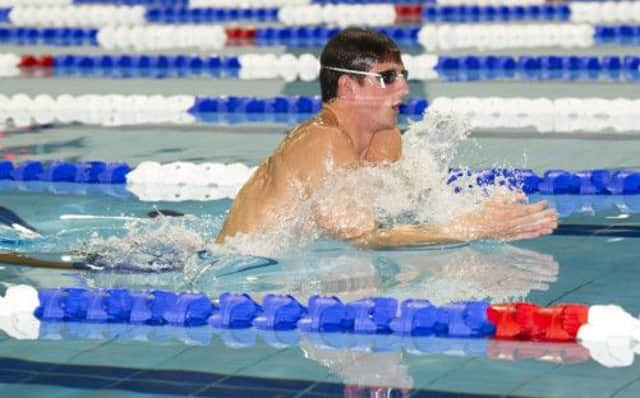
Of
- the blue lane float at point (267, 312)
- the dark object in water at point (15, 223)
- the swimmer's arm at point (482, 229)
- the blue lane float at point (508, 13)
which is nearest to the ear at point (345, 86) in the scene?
the swimmer's arm at point (482, 229)

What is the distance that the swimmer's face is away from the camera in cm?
447

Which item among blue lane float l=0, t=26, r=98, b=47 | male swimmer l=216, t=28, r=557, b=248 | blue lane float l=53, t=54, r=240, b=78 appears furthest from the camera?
blue lane float l=0, t=26, r=98, b=47

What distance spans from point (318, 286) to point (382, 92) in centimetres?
62

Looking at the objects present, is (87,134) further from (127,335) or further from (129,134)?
(127,335)

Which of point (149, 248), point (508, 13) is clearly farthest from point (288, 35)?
point (149, 248)

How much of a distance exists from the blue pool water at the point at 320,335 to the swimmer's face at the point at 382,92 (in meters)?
0.51

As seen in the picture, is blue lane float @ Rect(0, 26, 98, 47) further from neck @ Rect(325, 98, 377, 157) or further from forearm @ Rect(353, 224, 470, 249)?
forearm @ Rect(353, 224, 470, 249)

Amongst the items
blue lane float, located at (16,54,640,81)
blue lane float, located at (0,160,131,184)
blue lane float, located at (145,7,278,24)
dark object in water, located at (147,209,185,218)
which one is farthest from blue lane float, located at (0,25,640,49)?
dark object in water, located at (147,209,185,218)

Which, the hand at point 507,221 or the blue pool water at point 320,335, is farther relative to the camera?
the hand at point 507,221

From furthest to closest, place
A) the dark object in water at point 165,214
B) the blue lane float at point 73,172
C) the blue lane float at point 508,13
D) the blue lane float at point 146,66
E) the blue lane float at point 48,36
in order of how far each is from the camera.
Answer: the blue lane float at point 48,36 → the blue lane float at point 508,13 → the blue lane float at point 146,66 → the blue lane float at point 73,172 → the dark object in water at point 165,214

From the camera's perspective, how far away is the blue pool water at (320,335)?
366cm

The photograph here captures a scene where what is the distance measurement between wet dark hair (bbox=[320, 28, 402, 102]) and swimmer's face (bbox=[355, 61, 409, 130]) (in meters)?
0.02

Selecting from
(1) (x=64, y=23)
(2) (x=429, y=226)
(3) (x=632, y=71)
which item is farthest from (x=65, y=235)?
(1) (x=64, y=23)

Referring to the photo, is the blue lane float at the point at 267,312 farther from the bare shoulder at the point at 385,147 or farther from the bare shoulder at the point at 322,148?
the bare shoulder at the point at 385,147
